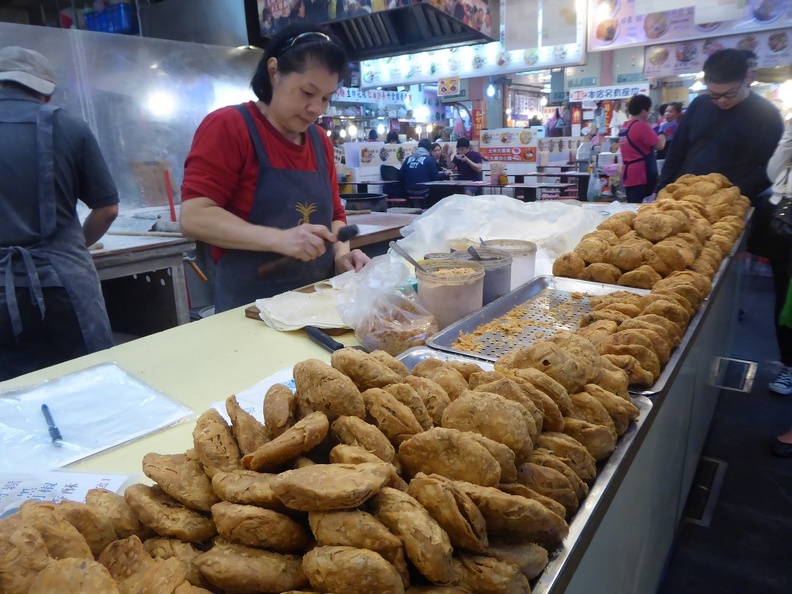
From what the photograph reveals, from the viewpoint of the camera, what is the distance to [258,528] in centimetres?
70

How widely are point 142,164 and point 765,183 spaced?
17.4 ft

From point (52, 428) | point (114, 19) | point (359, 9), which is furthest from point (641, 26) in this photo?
point (52, 428)

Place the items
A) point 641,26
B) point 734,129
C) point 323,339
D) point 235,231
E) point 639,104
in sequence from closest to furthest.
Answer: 1. point 323,339
2. point 235,231
3. point 734,129
4. point 641,26
5. point 639,104

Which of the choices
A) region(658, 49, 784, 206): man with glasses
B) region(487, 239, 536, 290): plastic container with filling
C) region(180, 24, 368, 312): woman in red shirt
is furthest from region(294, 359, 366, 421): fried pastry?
region(658, 49, 784, 206): man with glasses

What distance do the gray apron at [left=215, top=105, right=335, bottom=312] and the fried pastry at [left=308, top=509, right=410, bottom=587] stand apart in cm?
191

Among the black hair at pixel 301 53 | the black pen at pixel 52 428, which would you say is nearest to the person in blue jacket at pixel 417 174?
the black hair at pixel 301 53

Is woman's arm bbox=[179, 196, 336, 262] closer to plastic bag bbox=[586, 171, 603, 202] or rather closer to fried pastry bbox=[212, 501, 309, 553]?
fried pastry bbox=[212, 501, 309, 553]

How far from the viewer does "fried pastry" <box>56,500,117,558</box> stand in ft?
2.45

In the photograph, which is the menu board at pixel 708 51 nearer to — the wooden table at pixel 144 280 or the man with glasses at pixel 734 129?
the man with glasses at pixel 734 129

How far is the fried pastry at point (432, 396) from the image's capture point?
978 mm

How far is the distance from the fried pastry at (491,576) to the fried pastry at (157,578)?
33 cm

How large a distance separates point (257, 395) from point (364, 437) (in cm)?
67

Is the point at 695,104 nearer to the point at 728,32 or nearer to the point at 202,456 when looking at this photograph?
the point at 728,32

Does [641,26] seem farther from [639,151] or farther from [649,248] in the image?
[649,248]
